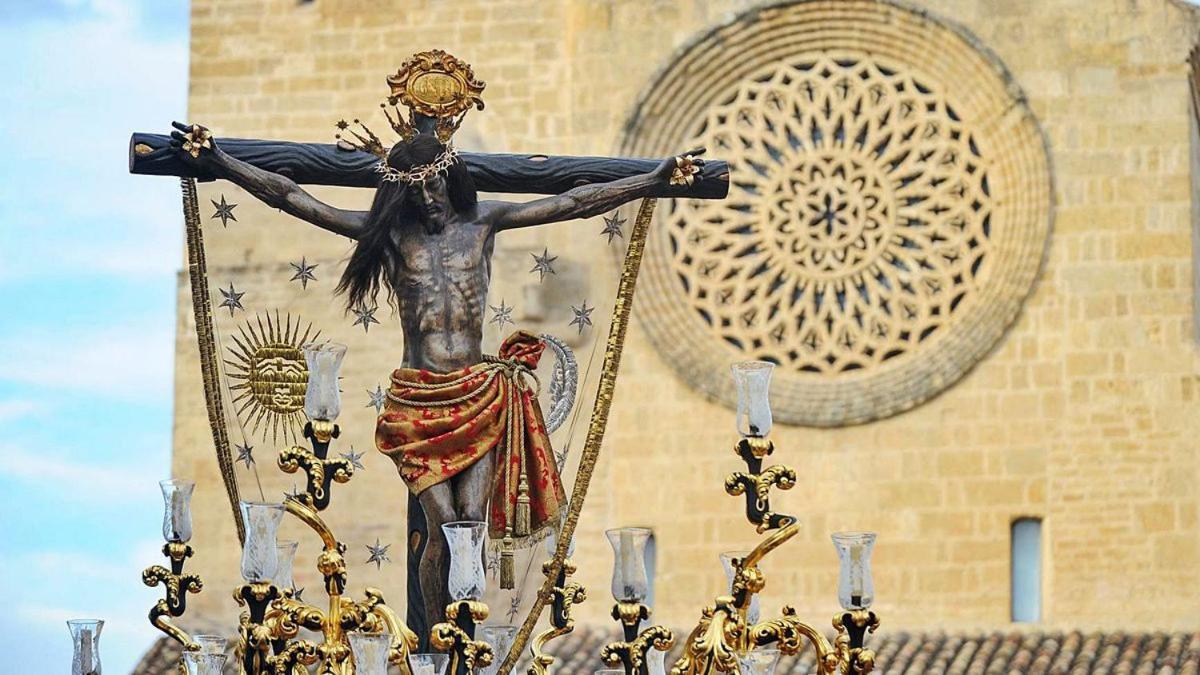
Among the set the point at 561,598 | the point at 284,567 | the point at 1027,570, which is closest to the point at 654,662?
the point at 561,598

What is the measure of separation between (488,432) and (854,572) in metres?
1.20

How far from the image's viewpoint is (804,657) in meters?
21.8

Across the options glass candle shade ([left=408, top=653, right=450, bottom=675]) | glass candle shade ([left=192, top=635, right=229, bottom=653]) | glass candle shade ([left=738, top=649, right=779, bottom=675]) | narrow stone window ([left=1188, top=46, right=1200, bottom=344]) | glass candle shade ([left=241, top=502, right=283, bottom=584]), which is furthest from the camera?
narrow stone window ([left=1188, top=46, right=1200, bottom=344])

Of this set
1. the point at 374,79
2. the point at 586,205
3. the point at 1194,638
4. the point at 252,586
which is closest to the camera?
the point at 252,586

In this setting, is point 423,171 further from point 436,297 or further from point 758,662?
point 758,662

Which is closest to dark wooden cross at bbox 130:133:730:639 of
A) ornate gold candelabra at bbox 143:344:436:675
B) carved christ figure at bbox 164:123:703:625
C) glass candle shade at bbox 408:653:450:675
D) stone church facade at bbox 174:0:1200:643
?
carved christ figure at bbox 164:123:703:625

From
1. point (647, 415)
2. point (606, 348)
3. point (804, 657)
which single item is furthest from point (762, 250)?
point (606, 348)

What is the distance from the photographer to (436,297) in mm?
9766

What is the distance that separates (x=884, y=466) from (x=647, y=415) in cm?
175

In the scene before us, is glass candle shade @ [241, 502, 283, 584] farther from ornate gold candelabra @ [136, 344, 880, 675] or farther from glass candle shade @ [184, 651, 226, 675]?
glass candle shade @ [184, 651, 226, 675]

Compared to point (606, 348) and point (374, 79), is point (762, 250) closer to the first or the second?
point (374, 79)

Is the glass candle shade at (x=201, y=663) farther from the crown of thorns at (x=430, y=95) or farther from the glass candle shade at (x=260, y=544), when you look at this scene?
the crown of thorns at (x=430, y=95)

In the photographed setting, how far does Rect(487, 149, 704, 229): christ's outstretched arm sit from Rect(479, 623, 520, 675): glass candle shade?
127 cm

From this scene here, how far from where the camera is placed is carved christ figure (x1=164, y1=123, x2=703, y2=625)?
9.66 metres
